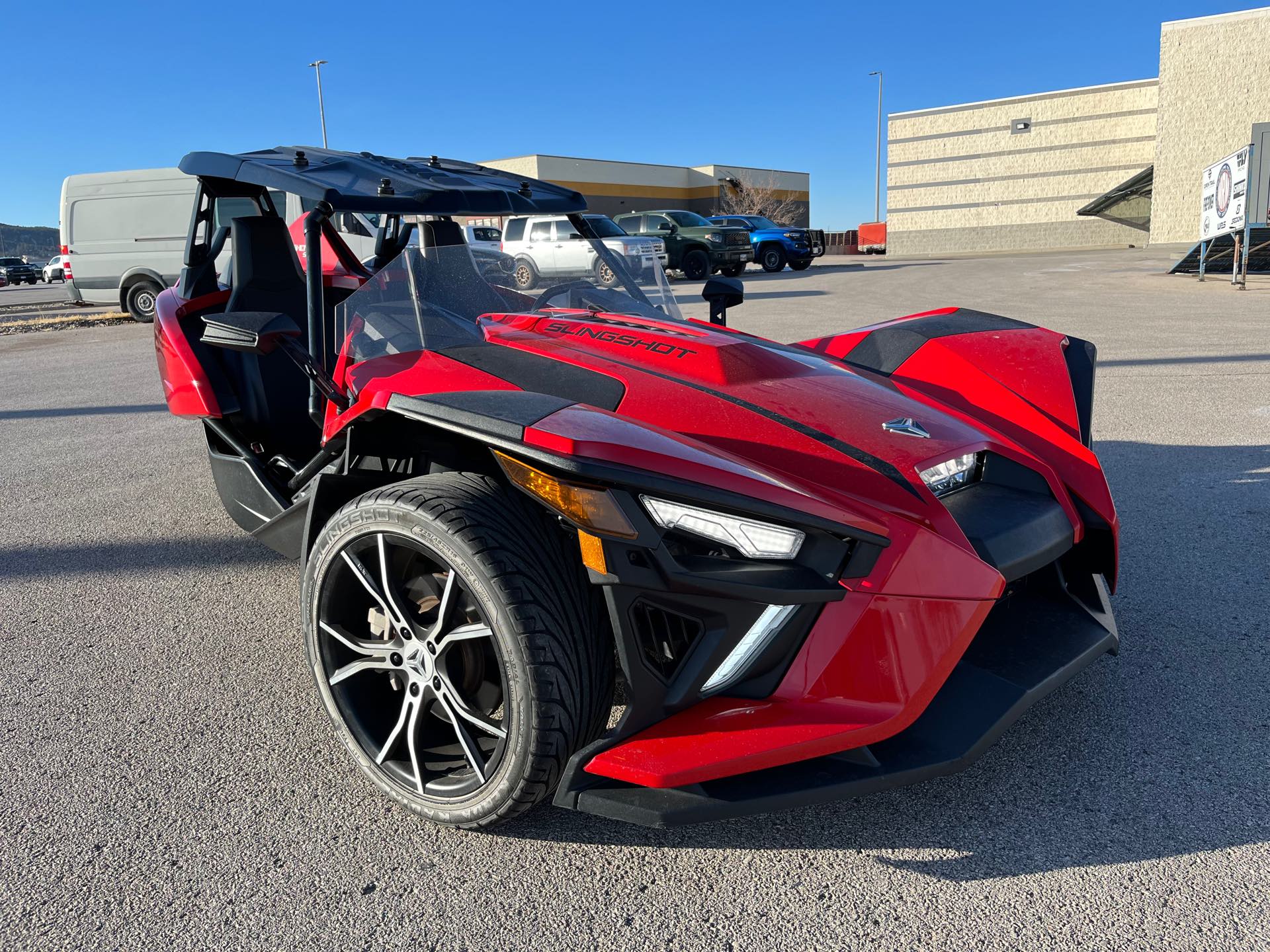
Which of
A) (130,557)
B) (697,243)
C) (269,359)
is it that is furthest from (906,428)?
(697,243)

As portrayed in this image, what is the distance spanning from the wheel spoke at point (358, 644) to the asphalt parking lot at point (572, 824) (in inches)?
14.3

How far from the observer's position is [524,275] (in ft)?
10.3

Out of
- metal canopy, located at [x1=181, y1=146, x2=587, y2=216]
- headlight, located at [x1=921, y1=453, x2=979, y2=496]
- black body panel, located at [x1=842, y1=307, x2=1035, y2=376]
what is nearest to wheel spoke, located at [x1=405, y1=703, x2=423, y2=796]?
headlight, located at [x1=921, y1=453, x2=979, y2=496]

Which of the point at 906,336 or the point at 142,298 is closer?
the point at 906,336

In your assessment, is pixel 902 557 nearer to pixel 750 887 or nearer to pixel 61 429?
pixel 750 887

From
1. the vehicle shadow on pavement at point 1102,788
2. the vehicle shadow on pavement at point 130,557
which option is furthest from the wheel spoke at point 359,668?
the vehicle shadow on pavement at point 130,557

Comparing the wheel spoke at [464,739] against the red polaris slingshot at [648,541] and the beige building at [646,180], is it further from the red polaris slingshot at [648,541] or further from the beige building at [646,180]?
the beige building at [646,180]

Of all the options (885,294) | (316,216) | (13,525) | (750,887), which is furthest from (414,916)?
(885,294)

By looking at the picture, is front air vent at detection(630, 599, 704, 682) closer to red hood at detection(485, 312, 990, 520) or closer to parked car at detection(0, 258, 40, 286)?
red hood at detection(485, 312, 990, 520)

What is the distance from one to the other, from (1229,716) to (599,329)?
2040mm

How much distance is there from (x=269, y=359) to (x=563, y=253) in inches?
58.4

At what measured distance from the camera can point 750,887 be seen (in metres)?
1.81

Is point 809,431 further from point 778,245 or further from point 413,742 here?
point 778,245

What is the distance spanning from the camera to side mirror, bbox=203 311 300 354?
2480 mm
